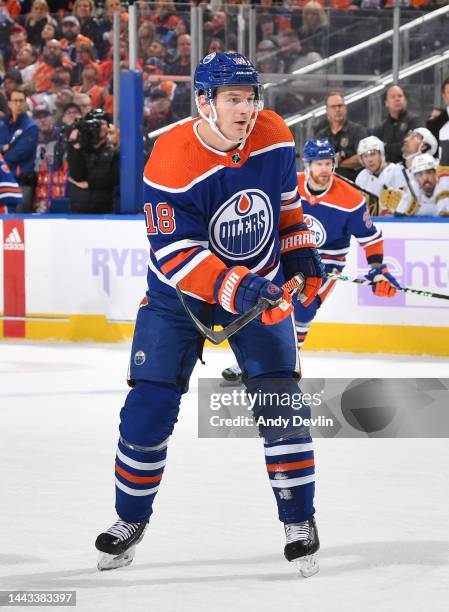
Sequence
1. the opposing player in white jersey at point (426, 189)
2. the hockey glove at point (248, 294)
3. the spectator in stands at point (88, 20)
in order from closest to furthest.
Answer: the hockey glove at point (248, 294), the opposing player in white jersey at point (426, 189), the spectator in stands at point (88, 20)

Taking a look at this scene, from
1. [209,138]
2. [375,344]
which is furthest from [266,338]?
[375,344]

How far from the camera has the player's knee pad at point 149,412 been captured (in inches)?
128

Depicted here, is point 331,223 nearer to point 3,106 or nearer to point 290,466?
point 290,466

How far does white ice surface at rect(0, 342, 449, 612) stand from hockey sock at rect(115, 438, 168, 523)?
143 millimetres

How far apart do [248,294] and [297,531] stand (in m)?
0.64

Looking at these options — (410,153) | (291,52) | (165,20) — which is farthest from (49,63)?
(410,153)

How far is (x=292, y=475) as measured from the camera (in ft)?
10.6

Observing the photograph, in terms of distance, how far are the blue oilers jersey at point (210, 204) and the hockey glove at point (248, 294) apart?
0.14 ft

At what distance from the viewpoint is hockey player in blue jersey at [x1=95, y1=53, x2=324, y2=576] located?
317 cm

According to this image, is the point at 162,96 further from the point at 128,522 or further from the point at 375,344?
the point at 128,522

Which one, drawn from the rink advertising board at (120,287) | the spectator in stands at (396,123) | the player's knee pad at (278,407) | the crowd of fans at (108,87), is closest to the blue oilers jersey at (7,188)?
the rink advertising board at (120,287)

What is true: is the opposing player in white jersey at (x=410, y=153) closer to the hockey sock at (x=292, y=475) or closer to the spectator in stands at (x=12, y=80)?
the spectator in stands at (x=12, y=80)

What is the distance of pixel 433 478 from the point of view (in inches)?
172

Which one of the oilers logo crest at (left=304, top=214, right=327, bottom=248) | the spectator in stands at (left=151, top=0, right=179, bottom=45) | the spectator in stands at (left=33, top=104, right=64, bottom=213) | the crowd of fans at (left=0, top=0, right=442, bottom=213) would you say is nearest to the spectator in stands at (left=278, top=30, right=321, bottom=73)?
the crowd of fans at (left=0, top=0, right=442, bottom=213)
